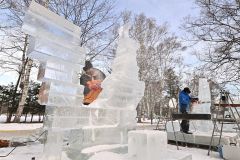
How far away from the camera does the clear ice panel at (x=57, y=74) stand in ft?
12.1

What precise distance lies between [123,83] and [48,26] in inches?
103

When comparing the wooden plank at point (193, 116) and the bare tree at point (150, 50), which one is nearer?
the wooden plank at point (193, 116)

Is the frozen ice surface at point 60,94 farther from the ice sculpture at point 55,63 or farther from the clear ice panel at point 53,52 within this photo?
the clear ice panel at point 53,52

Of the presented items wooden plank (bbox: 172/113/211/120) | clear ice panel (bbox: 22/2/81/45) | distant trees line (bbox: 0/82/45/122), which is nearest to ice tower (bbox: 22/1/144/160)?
clear ice panel (bbox: 22/2/81/45)

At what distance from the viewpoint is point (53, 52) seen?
377 cm

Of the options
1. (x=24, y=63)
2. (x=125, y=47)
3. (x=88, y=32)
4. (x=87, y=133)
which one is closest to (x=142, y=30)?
(x=88, y=32)

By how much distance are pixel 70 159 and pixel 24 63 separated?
41.5 feet

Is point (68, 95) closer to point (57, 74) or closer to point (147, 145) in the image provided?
point (57, 74)

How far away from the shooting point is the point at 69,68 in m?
4.08

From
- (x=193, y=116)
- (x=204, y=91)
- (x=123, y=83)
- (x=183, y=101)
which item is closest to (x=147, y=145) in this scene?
(x=123, y=83)

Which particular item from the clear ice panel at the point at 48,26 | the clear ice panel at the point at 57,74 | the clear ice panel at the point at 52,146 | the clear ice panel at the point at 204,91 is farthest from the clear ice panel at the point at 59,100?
the clear ice panel at the point at 204,91

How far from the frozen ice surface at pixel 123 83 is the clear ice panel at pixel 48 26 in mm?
1796

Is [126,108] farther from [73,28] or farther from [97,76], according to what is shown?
[97,76]

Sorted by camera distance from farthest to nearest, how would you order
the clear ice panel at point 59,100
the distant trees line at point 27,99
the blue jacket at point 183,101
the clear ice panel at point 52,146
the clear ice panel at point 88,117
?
the distant trees line at point 27,99 → the blue jacket at point 183,101 → the clear ice panel at point 88,117 → the clear ice panel at point 59,100 → the clear ice panel at point 52,146
